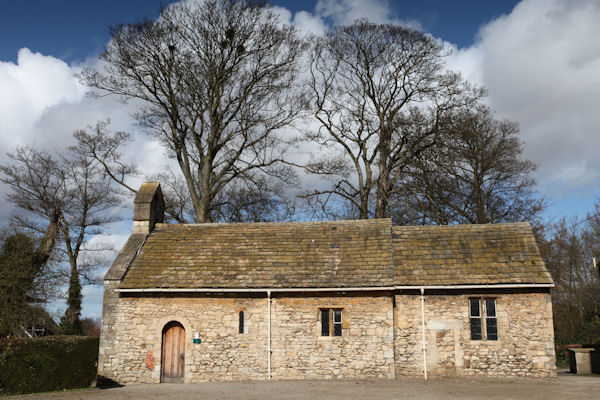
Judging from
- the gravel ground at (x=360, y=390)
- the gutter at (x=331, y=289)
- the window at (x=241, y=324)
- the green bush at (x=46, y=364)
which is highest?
the gutter at (x=331, y=289)

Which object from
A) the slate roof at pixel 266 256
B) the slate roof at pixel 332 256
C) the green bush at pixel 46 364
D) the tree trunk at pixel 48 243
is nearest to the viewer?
the green bush at pixel 46 364

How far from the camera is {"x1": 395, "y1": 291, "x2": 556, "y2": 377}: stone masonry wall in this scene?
18391 mm

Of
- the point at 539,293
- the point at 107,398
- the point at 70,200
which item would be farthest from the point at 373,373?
the point at 70,200

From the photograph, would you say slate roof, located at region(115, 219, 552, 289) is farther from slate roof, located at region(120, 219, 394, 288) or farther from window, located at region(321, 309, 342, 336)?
window, located at region(321, 309, 342, 336)

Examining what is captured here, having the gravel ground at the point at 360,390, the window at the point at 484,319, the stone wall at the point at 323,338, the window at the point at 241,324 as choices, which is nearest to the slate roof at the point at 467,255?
the stone wall at the point at 323,338

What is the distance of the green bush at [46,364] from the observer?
1609 centimetres

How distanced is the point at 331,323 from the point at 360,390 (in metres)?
3.42

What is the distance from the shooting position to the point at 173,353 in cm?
1939

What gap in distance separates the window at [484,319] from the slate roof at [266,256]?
314cm

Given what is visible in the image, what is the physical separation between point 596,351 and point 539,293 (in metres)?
7.04

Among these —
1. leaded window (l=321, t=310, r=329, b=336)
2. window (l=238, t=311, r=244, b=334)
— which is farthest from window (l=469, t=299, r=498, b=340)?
window (l=238, t=311, r=244, b=334)

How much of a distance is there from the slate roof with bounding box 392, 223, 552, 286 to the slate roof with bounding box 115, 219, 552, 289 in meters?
0.04

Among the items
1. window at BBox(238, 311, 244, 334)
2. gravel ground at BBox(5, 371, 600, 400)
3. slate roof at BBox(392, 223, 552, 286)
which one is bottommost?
gravel ground at BBox(5, 371, 600, 400)

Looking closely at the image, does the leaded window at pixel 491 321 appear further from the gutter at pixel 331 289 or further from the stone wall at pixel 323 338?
the gutter at pixel 331 289
